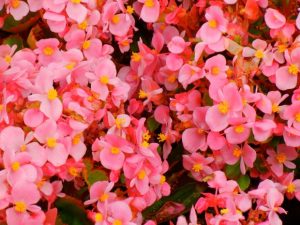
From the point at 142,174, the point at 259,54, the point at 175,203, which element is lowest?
the point at 175,203

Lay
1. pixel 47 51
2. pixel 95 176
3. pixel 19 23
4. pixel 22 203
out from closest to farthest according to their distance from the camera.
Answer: pixel 22 203
pixel 95 176
pixel 47 51
pixel 19 23

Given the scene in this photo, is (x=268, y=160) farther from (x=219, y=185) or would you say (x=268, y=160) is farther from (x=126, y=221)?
(x=126, y=221)

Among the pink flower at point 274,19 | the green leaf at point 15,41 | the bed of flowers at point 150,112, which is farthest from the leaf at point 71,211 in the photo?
the pink flower at point 274,19

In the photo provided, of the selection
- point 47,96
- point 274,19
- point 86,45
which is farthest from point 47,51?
point 274,19

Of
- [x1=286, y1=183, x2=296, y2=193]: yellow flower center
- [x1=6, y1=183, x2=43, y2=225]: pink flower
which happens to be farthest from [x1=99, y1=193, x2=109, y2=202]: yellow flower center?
[x1=286, y1=183, x2=296, y2=193]: yellow flower center

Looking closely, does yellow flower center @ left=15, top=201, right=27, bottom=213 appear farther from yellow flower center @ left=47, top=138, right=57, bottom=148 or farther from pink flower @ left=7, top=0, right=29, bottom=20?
pink flower @ left=7, top=0, right=29, bottom=20

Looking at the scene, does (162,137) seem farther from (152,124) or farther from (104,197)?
(104,197)
